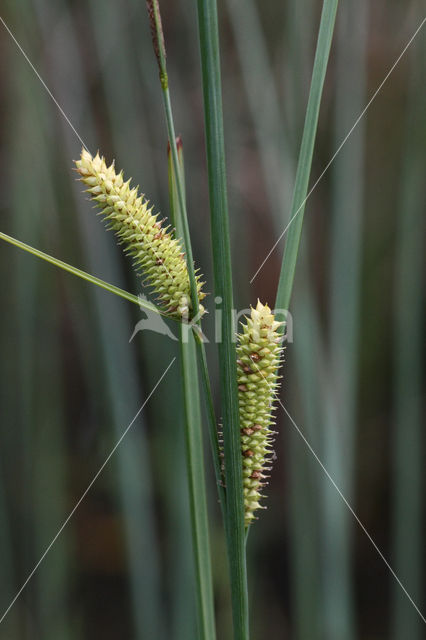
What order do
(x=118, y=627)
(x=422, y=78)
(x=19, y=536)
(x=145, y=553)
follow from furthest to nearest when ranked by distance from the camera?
(x=118, y=627) < (x=19, y=536) < (x=145, y=553) < (x=422, y=78)

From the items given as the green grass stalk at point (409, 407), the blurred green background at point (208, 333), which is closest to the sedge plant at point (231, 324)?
the blurred green background at point (208, 333)

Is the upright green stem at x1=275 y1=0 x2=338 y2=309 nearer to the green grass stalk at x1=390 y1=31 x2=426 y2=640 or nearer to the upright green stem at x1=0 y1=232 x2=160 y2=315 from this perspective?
the upright green stem at x1=0 y1=232 x2=160 y2=315

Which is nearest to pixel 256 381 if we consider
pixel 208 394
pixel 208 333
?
pixel 208 394

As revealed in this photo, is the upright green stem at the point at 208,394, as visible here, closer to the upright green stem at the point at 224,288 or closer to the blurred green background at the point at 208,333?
the upright green stem at the point at 224,288

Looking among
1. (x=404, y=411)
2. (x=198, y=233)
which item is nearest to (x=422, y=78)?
(x=198, y=233)

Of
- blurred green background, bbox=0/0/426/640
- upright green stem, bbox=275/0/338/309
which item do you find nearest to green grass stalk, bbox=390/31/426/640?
blurred green background, bbox=0/0/426/640

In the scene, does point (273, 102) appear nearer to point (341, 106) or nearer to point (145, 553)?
point (341, 106)

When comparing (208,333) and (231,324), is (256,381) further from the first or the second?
(208,333)

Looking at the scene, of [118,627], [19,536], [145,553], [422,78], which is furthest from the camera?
[118,627]
